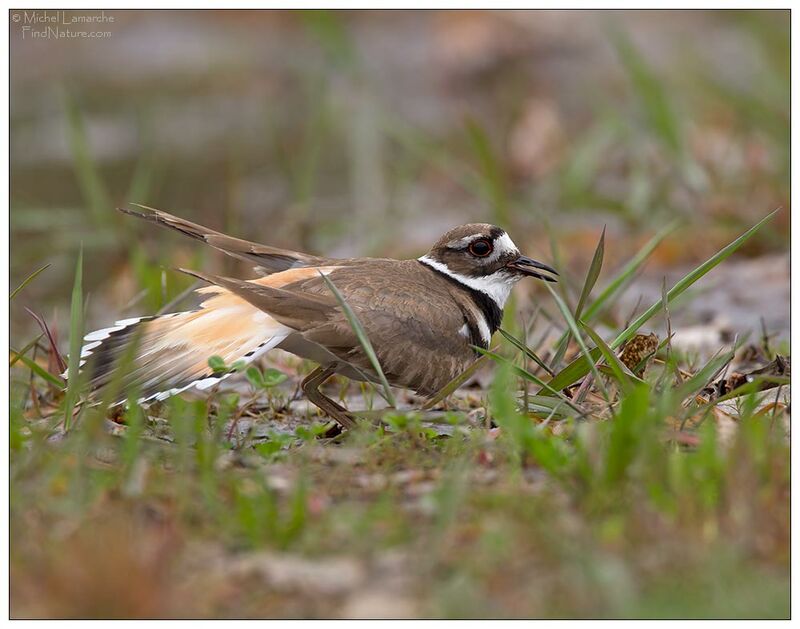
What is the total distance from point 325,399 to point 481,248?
3.38 feet

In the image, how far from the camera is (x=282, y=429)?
15.5 ft

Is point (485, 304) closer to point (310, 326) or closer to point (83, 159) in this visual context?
point (310, 326)

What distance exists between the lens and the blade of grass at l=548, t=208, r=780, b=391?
4.13 m

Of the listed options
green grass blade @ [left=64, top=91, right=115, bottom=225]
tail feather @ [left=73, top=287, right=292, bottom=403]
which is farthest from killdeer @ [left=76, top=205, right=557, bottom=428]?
green grass blade @ [left=64, top=91, right=115, bottom=225]

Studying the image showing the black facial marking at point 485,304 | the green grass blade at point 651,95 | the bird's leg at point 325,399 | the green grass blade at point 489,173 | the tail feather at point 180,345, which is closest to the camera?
the tail feather at point 180,345

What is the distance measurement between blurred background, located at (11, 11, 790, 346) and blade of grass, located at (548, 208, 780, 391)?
131 cm

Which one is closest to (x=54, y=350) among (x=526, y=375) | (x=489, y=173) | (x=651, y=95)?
(x=526, y=375)

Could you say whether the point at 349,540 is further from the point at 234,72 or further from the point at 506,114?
the point at 234,72

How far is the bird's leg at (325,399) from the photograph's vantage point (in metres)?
4.54

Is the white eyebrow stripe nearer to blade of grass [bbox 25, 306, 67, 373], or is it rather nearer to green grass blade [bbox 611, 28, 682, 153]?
blade of grass [bbox 25, 306, 67, 373]

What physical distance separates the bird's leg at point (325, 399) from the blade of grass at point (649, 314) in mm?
829

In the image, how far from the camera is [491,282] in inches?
203

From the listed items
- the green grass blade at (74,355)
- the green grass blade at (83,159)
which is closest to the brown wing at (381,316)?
the green grass blade at (74,355)

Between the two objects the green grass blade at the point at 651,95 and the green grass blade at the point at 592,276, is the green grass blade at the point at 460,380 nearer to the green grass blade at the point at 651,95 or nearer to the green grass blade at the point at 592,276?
the green grass blade at the point at 592,276
